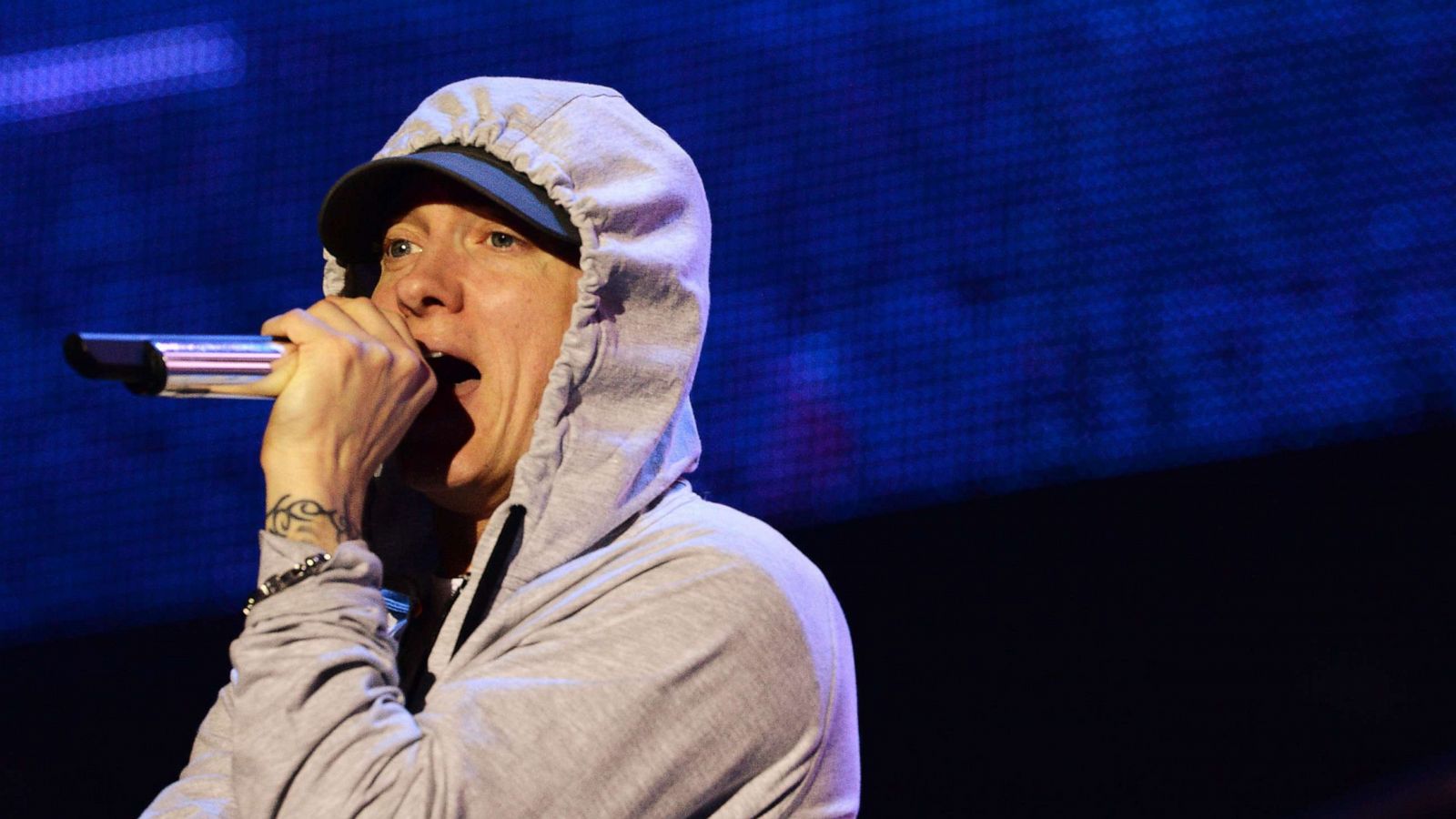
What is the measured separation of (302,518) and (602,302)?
324mm

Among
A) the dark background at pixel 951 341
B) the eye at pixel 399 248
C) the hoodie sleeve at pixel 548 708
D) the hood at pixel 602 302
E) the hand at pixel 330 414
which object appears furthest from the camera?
the dark background at pixel 951 341

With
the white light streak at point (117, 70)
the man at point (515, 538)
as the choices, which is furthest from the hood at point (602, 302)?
the white light streak at point (117, 70)

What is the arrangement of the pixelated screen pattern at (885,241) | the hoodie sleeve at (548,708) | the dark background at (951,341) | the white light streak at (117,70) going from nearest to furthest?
1. the hoodie sleeve at (548,708)
2. the dark background at (951,341)
3. the pixelated screen pattern at (885,241)
4. the white light streak at (117,70)

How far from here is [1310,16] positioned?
2902mm

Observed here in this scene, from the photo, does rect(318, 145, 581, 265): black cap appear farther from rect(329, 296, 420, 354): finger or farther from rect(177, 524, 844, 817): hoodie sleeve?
rect(177, 524, 844, 817): hoodie sleeve

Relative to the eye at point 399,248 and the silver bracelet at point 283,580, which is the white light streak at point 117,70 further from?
the silver bracelet at point 283,580

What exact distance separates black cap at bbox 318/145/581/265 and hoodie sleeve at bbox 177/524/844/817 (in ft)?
1.06

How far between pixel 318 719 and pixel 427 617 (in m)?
0.36

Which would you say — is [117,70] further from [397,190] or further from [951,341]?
[397,190]

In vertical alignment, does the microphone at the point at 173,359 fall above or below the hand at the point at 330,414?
above

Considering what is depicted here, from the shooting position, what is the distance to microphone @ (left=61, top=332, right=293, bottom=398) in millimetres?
1023

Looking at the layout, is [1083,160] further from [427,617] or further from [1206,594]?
[427,617]

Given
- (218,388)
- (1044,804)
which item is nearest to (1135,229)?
(1044,804)

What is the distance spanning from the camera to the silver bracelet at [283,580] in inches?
40.7
